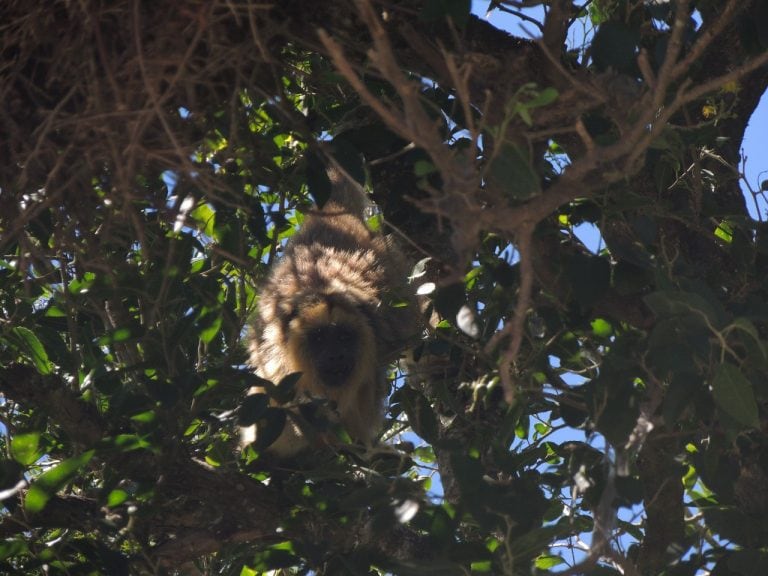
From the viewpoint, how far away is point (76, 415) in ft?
11.3

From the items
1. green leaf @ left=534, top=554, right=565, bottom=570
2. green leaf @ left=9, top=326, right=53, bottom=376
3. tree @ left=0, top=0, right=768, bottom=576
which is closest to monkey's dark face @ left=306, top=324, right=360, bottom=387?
tree @ left=0, top=0, right=768, bottom=576

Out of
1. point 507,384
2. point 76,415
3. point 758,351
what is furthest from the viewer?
point 76,415

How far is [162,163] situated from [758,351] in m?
1.68

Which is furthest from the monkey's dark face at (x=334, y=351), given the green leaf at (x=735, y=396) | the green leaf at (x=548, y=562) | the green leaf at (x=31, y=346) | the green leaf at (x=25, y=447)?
the green leaf at (x=735, y=396)

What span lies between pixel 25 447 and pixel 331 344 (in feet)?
7.41

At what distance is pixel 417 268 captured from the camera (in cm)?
338

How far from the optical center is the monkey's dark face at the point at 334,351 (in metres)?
5.20

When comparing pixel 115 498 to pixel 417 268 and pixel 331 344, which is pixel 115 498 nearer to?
pixel 417 268

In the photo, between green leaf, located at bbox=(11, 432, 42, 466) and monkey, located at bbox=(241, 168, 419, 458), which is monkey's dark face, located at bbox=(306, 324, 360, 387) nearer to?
monkey, located at bbox=(241, 168, 419, 458)

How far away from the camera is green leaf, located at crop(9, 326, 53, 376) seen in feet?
11.4

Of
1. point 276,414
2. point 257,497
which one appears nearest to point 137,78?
point 276,414

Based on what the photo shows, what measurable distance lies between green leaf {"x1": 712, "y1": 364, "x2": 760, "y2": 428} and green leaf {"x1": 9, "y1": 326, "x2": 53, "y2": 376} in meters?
2.24

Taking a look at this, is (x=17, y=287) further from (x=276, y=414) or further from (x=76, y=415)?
(x=276, y=414)

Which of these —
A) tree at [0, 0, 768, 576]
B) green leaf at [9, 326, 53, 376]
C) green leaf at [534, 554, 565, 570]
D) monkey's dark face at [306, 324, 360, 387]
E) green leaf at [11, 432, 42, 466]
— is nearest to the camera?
tree at [0, 0, 768, 576]
